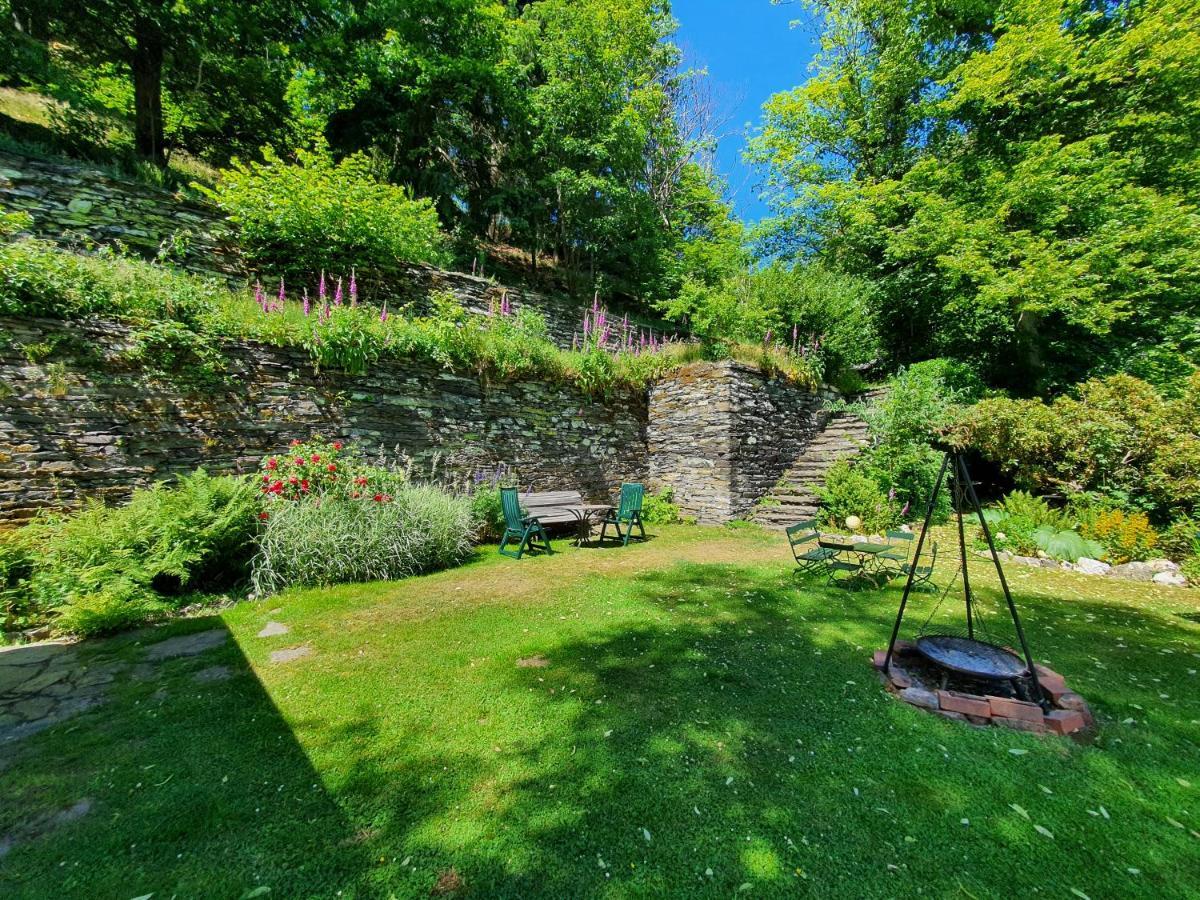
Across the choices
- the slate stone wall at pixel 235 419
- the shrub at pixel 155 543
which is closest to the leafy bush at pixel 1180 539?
the slate stone wall at pixel 235 419

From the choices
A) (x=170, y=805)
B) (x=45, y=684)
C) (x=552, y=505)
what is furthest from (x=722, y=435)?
(x=45, y=684)

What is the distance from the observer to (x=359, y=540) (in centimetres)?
520

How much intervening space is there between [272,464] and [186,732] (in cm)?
377

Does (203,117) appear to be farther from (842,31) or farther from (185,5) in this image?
(842,31)

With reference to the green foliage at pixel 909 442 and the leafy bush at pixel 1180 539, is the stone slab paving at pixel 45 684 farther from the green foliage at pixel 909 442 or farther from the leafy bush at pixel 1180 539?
the leafy bush at pixel 1180 539

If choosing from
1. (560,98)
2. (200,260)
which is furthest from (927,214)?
(200,260)

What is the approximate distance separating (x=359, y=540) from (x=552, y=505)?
10.7 ft

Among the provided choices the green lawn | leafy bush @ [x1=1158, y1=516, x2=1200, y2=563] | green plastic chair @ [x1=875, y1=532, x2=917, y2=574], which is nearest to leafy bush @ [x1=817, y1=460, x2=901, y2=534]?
green plastic chair @ [x1=875, y1=532, x2=917, y2=574]

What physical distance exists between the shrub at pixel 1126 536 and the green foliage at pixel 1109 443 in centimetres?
48

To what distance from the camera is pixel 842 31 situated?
571 inches

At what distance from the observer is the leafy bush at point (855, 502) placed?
306 inches

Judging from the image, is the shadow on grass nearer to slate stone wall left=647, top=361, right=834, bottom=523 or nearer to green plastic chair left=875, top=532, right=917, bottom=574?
green plastic chair left=875, top=532, right=917, bottom=574

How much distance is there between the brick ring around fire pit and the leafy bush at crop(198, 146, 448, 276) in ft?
32.4

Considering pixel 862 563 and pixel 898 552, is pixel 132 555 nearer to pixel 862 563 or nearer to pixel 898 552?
pixel 862 563
